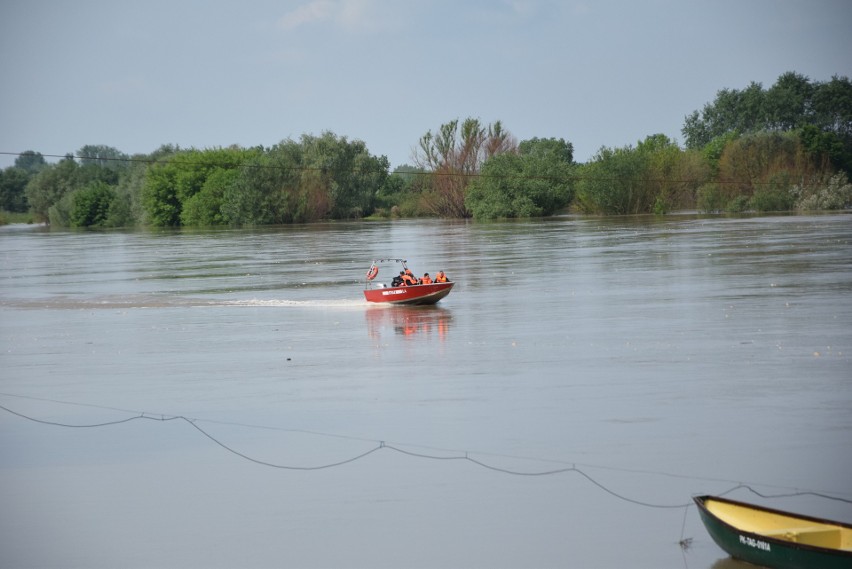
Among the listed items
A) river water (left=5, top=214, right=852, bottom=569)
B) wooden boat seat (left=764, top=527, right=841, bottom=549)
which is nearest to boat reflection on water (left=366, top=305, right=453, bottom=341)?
river water (left=5, top=214, right=852, bottom=569)

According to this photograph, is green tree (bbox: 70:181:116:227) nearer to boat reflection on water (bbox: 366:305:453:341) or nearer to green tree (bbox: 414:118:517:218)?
green tree (bbox: 414:118:517:218)

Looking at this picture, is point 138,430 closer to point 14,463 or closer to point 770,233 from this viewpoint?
point 14,463

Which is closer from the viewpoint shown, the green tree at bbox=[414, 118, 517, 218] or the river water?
the river water

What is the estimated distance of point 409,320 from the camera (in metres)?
31.6

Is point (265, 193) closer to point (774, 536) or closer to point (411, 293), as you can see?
point (411, 293)

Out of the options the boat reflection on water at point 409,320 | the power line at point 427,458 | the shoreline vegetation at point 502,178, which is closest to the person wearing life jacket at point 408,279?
the boat reflection on water at point 409,320

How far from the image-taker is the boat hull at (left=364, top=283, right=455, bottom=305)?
111 feet

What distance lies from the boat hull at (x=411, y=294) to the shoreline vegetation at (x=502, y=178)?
55812 mm

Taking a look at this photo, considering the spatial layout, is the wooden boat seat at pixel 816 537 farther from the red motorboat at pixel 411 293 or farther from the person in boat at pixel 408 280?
the person in boat at pixel 408 280

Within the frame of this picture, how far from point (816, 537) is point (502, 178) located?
10529 cm

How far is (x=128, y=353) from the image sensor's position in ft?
87.8

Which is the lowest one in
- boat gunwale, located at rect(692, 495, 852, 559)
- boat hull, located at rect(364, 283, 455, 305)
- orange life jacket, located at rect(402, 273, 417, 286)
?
boat gunwale, located at rect(692, 495, 852, 559)

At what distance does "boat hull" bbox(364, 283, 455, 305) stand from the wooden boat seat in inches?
921

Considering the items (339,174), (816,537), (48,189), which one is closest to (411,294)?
(816,537)
